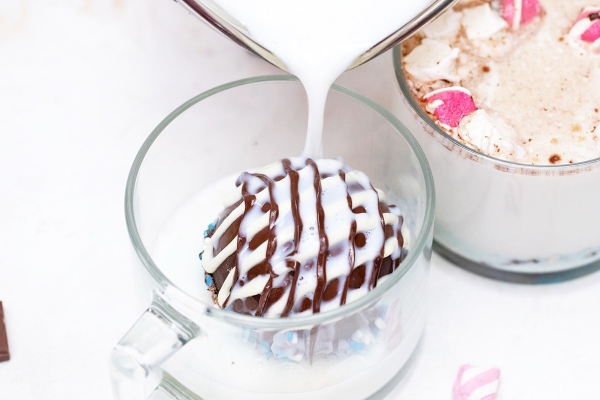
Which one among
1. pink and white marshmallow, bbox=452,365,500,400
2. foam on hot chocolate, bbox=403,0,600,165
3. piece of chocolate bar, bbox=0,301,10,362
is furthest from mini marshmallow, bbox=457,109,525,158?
piece of chocolate bar, bbox=0,301,10,362

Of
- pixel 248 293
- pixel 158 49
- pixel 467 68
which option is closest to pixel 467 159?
pixel 467 68

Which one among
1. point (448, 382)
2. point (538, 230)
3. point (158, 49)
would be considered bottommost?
point (448, 382)

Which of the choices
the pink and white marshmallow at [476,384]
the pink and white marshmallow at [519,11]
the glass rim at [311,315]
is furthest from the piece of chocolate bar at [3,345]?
the pink and white marshmallow at [519,11]

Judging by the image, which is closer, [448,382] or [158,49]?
[448,382]

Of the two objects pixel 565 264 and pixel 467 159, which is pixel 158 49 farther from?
pixel 565 264

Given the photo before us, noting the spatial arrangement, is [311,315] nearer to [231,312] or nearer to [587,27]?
[231,312]

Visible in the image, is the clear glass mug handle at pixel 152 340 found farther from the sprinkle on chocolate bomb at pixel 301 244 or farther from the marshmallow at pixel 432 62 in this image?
the marshmallow at pixel 432 62
